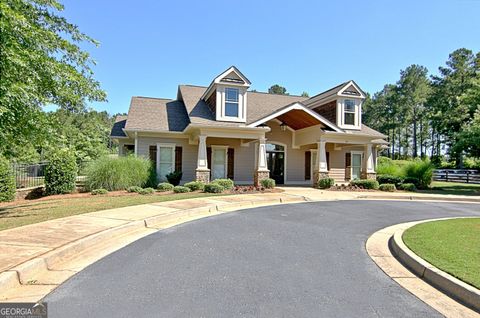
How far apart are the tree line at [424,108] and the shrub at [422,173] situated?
16.3m

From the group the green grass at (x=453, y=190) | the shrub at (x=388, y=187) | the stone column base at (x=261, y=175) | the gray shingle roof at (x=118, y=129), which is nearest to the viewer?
the stone column base at (x=261, y=175)

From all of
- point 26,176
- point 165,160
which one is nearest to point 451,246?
point 165,160

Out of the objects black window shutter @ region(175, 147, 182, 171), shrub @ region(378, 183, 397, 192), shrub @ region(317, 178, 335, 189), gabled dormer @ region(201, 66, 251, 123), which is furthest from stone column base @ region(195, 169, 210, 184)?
shrub @ region(378, 183, 397, 192)

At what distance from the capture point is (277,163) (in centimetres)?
2066

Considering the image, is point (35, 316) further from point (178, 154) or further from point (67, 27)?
point (178, 154)

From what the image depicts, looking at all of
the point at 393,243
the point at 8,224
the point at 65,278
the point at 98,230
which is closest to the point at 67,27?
the point at 8,224

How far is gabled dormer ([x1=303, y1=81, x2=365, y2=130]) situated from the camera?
19297 millimetres

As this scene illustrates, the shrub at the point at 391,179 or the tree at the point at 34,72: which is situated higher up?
the tree at the point at 34,72

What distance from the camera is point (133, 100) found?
66.9 ft

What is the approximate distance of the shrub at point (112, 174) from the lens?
47.0 feet

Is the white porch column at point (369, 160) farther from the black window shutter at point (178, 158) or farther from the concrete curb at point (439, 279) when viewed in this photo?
the concrete curb at point (439, 279)

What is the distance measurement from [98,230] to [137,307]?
10.9 feet

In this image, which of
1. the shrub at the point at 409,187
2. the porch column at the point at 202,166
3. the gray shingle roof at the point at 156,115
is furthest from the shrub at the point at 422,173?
the gray shingle roof at the point at 156,115

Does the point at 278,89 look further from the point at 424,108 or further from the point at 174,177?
the point at 174,177
